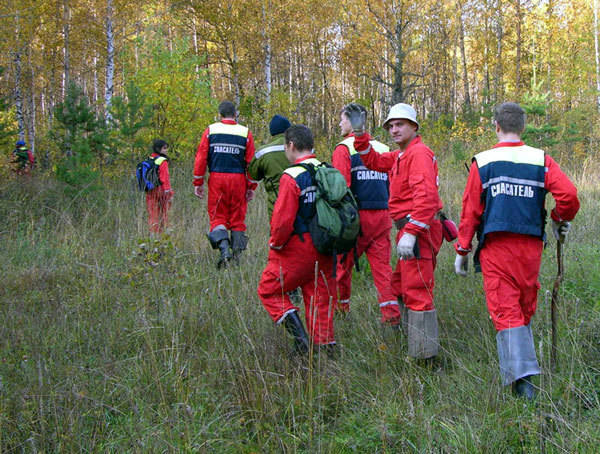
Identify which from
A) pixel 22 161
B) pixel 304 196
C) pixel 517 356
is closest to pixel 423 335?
pixel 517 356

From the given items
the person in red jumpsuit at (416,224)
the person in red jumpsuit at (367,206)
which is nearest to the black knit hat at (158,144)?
the person in red jumpsuit at (367,206)

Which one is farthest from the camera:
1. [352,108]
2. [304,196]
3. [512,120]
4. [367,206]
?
[367,206]

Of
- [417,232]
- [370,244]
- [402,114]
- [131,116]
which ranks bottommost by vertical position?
[370,244]

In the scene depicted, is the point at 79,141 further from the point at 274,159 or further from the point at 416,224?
the point at 416,224

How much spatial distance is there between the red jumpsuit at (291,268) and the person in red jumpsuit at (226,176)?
315 centimetres

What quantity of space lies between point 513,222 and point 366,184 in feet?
6.83

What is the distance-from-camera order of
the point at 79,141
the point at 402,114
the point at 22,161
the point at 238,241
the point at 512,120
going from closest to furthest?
the point at 512,120 < the point at 402,114 < the point at 238,241 < the point at 79,141 < the point at 22,161

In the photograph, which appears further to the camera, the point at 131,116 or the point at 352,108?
the point at 131,116

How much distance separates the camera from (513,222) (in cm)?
329

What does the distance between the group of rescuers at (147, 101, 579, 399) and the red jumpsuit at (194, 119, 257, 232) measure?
2.47 m

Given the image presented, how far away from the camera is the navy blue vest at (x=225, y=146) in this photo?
723 centimetres

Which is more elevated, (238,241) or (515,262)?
(515,262)

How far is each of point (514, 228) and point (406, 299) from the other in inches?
40.4

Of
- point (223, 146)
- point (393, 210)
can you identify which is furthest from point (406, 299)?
point (223, 146)
